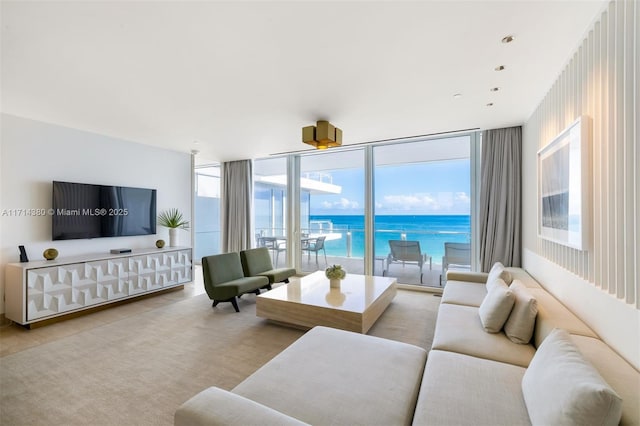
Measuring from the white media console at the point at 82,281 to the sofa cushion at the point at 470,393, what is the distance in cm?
437

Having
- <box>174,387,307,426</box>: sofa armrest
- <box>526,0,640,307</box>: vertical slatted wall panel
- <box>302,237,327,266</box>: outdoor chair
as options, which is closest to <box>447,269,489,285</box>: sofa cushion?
<box>526,0,640,307</box>: vertical slatted wall panel

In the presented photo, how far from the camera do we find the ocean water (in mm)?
4961

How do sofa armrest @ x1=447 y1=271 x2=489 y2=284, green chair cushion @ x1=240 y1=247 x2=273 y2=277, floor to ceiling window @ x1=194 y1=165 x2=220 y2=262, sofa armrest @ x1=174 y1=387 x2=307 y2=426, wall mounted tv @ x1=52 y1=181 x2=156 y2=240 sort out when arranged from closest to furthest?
sofa armrest @ x1=174 y1=387 x2=307 y2=426 → sofa armrest @ x1=447 y1=271 x2=489 y2=284 → wall mounted tv @ x1=52 y1=181 x2=156 y2=240 → green chair cushion @ x1=240 y1=247 x2=273 y2=277 → floor to ceiling window @ x1=194 y1=165 x2=220 y2=262

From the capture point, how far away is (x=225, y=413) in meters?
1.14

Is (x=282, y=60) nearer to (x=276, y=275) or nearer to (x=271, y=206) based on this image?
(x=276, y=275)

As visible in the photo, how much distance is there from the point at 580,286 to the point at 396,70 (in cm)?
221

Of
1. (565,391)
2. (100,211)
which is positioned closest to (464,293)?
(565,391)

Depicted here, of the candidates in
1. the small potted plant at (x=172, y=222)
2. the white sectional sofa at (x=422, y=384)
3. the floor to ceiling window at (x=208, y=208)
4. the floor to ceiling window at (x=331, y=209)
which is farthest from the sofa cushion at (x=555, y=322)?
the floor to ceiling window at (x=208, y=208)

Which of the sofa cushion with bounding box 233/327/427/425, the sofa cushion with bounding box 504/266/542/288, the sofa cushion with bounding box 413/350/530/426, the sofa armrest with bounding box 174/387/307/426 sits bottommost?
the sofa cushion with bounding box 233/327/427/425

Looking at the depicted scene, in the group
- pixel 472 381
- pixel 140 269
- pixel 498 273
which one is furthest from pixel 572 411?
pixel 140 269

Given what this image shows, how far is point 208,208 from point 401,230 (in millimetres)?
4889

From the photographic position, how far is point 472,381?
154cm

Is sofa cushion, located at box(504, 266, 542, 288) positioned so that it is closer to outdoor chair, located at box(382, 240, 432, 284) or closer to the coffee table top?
the coffee table top

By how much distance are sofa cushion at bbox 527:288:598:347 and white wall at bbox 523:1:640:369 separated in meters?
0.07
